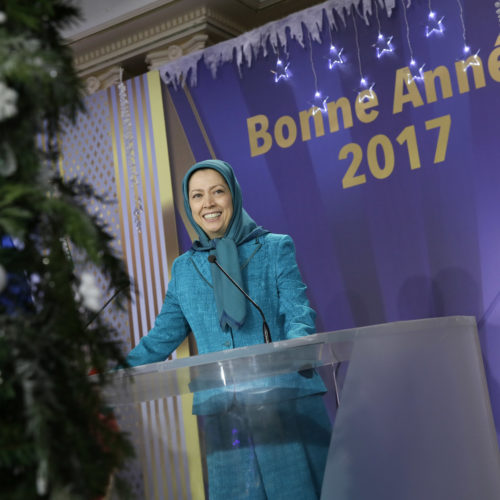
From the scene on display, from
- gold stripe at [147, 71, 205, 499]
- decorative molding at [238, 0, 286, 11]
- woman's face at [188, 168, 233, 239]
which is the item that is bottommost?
woman's face at [188, 168, 233, 239]

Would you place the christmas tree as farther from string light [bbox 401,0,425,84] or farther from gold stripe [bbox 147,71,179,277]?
gold stripe [bbox 147,71,179,277]

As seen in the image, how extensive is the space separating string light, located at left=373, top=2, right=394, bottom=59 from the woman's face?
1.40m

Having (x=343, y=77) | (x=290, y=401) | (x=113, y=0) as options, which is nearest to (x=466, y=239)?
(x=343, y=77)

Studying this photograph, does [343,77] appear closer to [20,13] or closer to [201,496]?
[201,496]

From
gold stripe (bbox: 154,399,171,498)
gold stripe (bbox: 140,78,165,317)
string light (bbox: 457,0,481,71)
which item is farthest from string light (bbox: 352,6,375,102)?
gold stripe (bbox: 154,399,171,498)

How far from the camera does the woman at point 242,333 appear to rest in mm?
1771

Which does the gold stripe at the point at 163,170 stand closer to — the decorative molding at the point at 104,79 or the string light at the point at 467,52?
the decorative molding at the point at 104,79

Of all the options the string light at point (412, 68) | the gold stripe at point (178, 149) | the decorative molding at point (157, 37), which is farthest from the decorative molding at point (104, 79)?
the string light at point (412, 68)

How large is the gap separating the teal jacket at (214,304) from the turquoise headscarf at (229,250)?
0.04 meters

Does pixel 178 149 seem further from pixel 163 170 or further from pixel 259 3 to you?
pixel 259 3

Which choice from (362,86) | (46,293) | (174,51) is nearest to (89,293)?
(46,293)

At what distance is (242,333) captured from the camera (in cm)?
252

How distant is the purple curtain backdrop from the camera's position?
3480 mm

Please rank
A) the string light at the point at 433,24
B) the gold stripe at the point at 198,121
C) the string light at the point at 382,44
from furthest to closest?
1. the gold stripe at the point at 198,121
2. the string light at the point at 382,44
3. the string light at the point at 433,24
